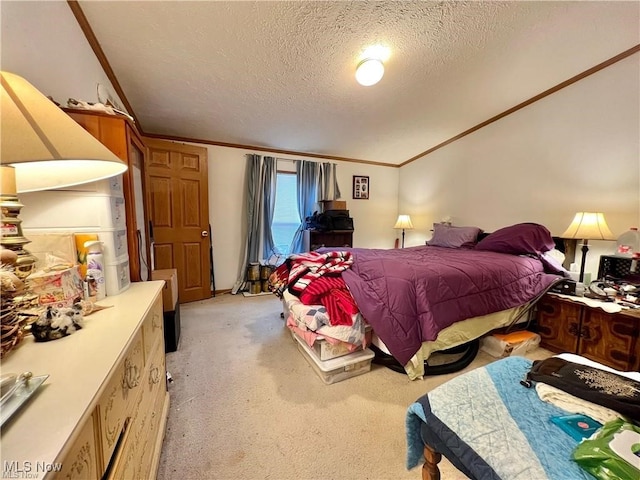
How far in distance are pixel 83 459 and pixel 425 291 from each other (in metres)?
1.78

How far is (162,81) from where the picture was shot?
7.67 ft

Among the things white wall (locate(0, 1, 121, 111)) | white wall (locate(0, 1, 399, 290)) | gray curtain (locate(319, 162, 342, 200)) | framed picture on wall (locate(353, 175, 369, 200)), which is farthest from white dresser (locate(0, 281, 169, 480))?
framed picture on wall (locate(353, 175, 369, 200))

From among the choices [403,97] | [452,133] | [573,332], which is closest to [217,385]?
[573,332]

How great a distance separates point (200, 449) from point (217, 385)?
518mm

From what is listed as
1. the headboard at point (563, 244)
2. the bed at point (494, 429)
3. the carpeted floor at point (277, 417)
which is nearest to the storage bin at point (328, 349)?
the carpeted floor at point (277, 417)

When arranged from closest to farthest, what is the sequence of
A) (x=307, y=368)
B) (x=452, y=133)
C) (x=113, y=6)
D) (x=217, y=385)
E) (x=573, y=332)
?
(x=113, y=6)
(x=217, y=385)
(x=307, y=368)
(x=573, y=332)
(x=452, y=133)

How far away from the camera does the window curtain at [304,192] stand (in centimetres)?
429

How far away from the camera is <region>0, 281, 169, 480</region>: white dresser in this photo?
0.42 m

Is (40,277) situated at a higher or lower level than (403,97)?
lower

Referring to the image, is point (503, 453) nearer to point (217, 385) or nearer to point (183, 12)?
point (217, 385)

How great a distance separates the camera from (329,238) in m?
4.20

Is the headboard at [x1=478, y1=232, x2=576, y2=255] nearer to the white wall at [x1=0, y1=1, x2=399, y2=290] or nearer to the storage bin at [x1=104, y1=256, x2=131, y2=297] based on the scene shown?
the storage bin at [x1=104, y1=256, x2=131, y2=297]

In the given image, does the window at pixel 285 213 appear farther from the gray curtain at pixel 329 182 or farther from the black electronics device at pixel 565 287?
the black electronics device at pixel 565 287

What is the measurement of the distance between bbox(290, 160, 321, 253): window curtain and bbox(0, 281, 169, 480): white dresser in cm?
323
